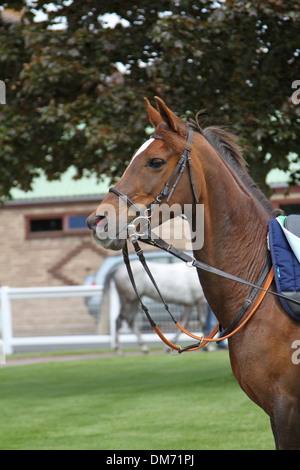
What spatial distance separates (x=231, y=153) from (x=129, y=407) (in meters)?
5.18

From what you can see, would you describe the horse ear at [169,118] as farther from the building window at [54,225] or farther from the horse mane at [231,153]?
the building window at [54,225]

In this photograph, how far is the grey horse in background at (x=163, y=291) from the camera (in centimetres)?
1251

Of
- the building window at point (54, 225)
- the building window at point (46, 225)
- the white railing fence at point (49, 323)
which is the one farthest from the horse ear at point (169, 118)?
the building window at point (46, 225)

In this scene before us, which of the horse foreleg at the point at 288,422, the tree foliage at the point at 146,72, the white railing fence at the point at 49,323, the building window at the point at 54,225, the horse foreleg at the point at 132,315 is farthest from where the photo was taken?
the building window at the point at 54,225

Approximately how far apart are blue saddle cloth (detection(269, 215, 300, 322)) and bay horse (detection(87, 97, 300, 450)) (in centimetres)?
7

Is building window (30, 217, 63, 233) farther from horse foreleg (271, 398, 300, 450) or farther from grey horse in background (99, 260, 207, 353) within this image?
horse foreleg (271, 398, 300, 450)

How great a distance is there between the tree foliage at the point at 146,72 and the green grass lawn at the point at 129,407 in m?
3.00

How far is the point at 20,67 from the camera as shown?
29.1ft

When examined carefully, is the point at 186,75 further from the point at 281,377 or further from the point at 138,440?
the point at 281,377

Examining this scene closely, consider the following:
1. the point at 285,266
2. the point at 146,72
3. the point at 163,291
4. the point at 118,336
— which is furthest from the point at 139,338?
the point at 285,266

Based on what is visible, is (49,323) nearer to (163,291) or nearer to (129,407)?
(163,291)

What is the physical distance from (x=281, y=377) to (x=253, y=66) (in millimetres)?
5737

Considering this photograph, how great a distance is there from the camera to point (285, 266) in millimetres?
3414
